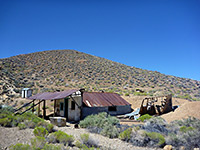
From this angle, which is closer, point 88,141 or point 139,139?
point 88,141

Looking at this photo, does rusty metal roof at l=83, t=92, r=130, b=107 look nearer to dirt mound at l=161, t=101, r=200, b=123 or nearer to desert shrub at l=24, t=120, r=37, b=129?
dirt mound at l=161, t=101, r=200, b=123

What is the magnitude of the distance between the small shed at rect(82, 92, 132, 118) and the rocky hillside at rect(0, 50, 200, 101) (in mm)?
9492

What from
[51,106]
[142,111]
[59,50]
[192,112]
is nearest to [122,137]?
[192,112]

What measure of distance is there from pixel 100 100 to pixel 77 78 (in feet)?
77.3

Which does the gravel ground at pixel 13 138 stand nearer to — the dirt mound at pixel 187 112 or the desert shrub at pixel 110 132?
the desert shrub at pixel 110 132

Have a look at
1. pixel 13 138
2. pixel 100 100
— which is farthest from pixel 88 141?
pixel 100 100

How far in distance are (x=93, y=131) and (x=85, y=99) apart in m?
6.77

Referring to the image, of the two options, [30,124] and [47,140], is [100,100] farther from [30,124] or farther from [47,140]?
[47,140]

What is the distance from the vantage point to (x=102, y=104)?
1766 cm

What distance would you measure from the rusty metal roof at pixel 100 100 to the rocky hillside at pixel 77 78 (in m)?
9.51

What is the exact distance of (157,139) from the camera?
8.37m

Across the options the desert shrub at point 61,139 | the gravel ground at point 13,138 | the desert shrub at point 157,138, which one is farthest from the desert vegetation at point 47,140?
the desert shrub at point 157,138

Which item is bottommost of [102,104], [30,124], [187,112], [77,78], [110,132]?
[110,132]

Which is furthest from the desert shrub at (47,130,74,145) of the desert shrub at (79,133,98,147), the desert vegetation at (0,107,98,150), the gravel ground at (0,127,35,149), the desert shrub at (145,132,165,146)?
the desert shrub at (145,132,165,146)
